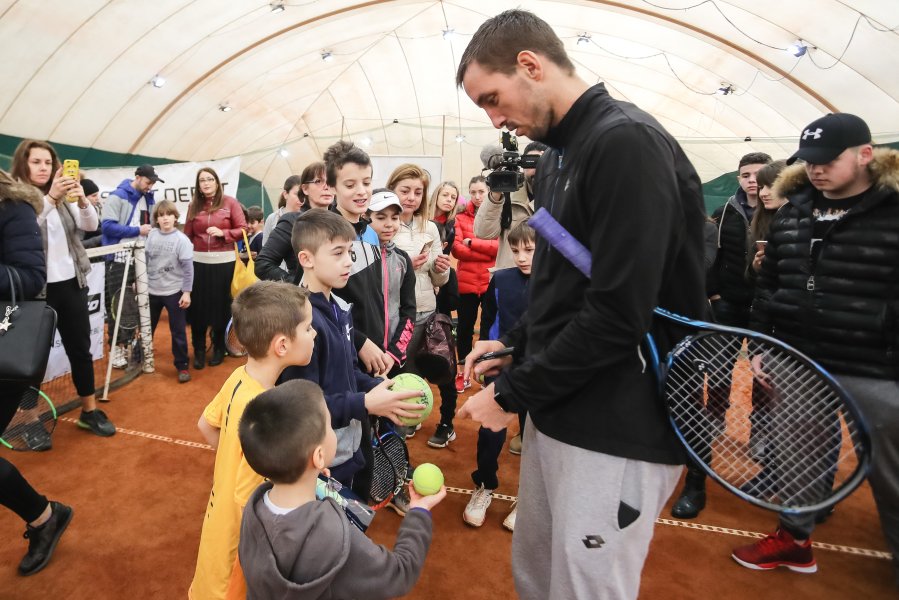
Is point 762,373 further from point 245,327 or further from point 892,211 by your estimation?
point 245,327

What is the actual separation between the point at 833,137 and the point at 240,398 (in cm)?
257

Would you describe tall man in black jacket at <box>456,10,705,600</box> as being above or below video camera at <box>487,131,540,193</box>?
below

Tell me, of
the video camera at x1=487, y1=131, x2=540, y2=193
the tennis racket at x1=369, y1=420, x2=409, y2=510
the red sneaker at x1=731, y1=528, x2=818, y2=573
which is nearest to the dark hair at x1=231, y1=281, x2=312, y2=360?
the tennis racket at x1=369, y1=420, x2=409, y2=510

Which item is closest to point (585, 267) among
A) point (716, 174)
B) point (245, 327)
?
point (245, 327)

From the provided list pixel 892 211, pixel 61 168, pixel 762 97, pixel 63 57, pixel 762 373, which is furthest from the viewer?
pixel 762 97

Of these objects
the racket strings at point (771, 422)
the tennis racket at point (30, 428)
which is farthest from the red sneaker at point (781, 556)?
the tennis racket at point (30, 428)

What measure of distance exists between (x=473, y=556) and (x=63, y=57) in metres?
12.7

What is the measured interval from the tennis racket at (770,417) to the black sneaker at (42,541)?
2.87 metres

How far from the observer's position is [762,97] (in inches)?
499

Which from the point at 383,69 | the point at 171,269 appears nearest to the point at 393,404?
the point at 171,269

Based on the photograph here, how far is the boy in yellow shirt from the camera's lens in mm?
1753

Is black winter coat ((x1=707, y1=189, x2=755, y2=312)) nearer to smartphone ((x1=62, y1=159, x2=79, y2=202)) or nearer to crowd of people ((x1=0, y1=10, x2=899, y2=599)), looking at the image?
crowd of people ((x1=0, y1=10, x2=899, y2=599))

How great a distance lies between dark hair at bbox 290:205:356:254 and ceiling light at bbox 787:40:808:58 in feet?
37.8

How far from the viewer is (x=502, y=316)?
10.8ft
